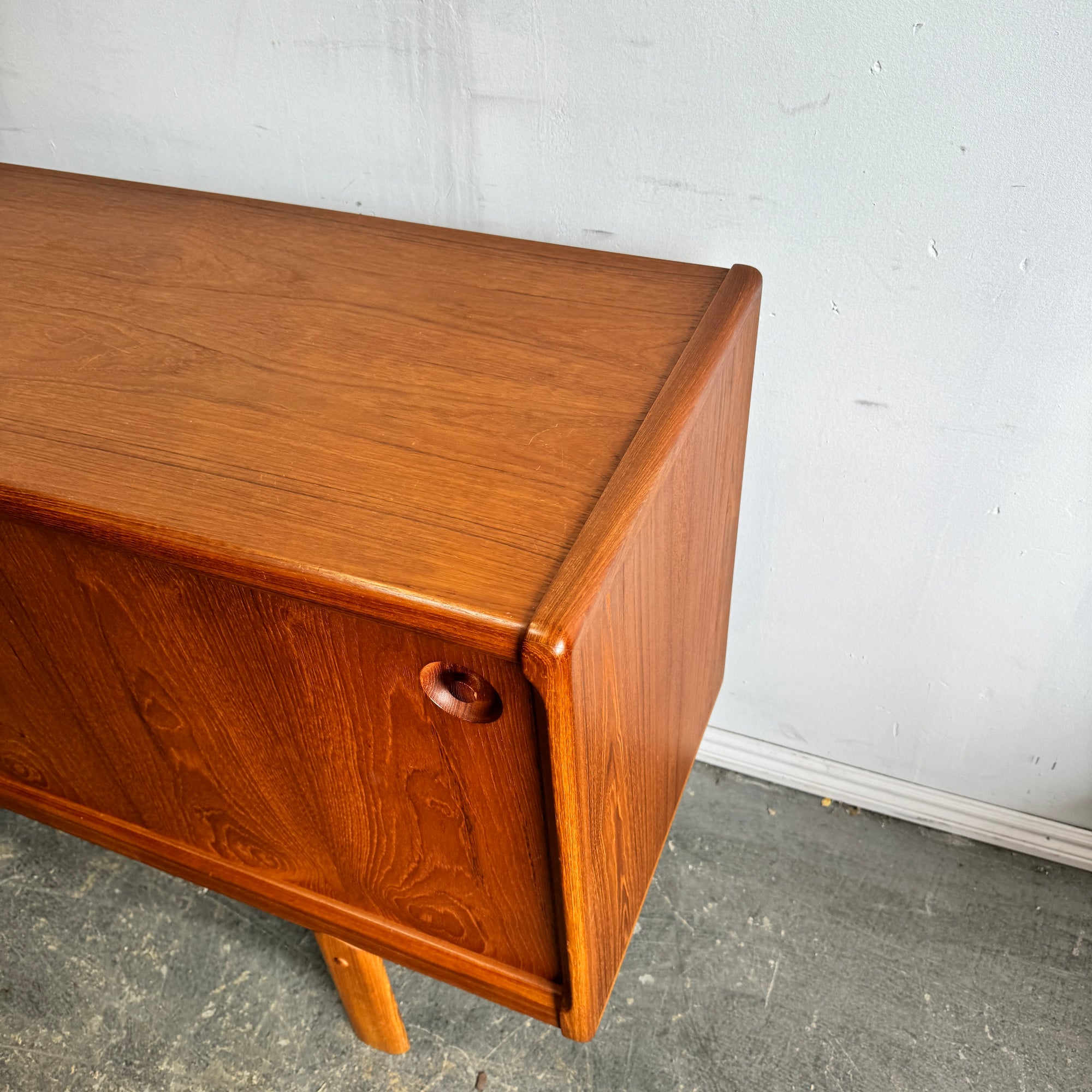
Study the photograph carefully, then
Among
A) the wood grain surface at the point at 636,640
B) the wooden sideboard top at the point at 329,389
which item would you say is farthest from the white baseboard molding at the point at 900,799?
the wooden sideboard top at the point at 329,389

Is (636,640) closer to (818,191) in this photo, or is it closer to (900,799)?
(818,191)

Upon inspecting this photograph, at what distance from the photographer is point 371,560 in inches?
22.6

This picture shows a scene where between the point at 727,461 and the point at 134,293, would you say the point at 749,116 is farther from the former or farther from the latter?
the point at 134,293

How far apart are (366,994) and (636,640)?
1.84ft

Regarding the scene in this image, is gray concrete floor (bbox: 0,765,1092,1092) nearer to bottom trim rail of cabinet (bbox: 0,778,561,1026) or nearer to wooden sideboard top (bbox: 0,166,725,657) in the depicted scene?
bottom trim rail of cabinet (bbox: 0,778,561,1026)

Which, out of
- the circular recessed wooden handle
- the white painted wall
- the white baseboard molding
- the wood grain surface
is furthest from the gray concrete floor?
the circular recessed wooden handle

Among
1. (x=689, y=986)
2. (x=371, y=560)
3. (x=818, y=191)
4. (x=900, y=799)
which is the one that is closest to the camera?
(x=371, y=560)

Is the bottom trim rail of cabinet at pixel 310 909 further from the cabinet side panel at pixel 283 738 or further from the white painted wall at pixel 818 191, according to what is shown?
the white painted wall at pixel 818 191

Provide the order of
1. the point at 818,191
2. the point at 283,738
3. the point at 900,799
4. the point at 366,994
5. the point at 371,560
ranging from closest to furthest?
the point at 371,560
the point at 283,738
the point at 818,191
the point at 366,994
the point at 900,799

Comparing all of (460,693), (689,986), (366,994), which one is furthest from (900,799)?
(460,693)

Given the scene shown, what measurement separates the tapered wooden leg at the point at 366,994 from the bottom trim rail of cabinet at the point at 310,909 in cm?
7

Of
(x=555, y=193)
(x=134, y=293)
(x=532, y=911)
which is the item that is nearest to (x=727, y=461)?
(x=555, y=193)

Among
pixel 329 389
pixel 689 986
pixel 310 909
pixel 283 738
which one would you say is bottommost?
pixel 689 986

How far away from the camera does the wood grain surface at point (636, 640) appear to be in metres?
0.57
